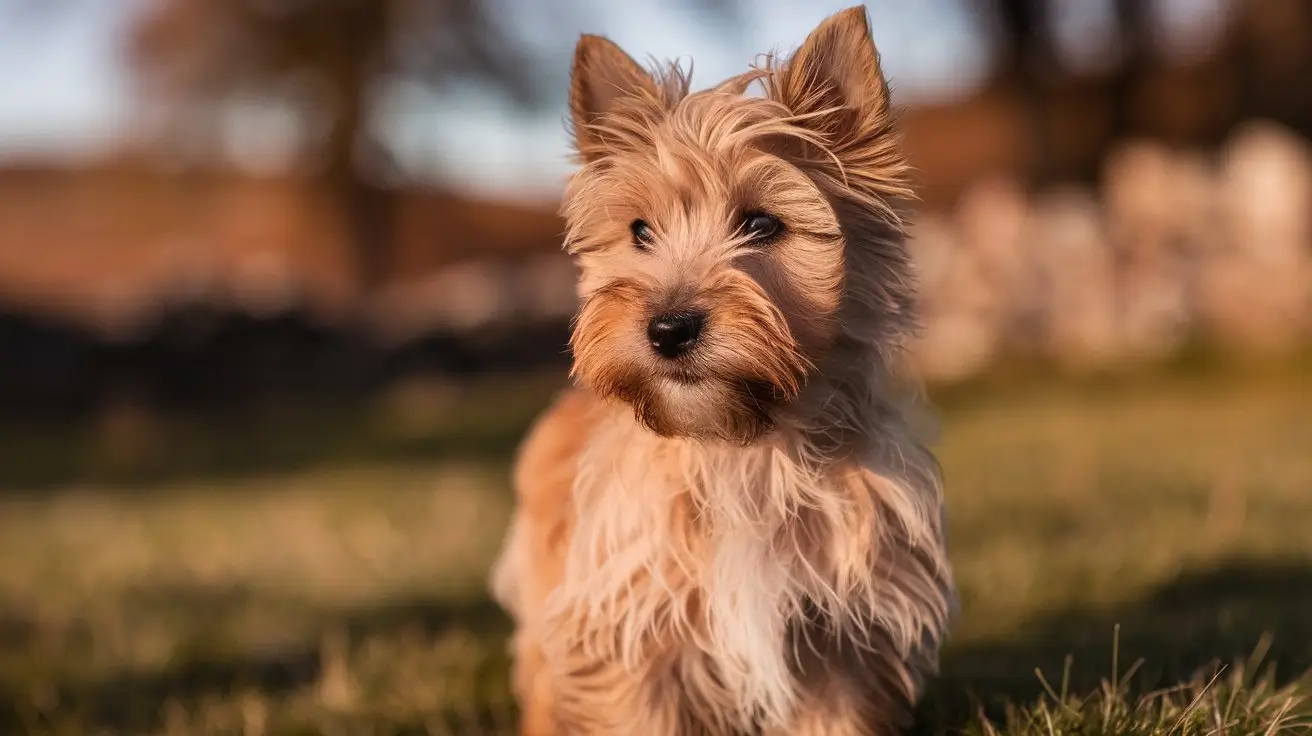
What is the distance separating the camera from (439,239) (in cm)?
2083

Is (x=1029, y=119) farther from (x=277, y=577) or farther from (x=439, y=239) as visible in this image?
(x=277, y=577)

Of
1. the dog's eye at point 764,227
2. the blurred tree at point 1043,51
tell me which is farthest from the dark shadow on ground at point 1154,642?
the blurred tree at point 1043,51

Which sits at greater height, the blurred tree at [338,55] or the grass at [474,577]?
the blurred tree at [338,55]

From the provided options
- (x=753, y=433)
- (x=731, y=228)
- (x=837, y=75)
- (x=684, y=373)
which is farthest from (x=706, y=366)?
(x=837, y=75)

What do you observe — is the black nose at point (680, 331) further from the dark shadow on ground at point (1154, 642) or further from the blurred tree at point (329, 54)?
the blurred tree at point (329, 54)

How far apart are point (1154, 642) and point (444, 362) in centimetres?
1147

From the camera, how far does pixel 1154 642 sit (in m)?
3.80

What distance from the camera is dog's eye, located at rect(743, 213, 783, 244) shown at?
2.92 metres

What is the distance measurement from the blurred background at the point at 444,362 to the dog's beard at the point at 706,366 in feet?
1.85

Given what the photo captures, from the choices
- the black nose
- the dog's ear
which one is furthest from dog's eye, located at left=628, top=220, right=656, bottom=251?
the black nose

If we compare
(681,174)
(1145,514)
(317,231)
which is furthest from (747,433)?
(317,231)

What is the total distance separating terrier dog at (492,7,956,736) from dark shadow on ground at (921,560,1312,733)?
21.6 inches

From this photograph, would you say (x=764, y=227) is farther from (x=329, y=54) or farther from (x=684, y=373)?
(x=329, y=54)

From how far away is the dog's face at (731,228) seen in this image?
2.69m
